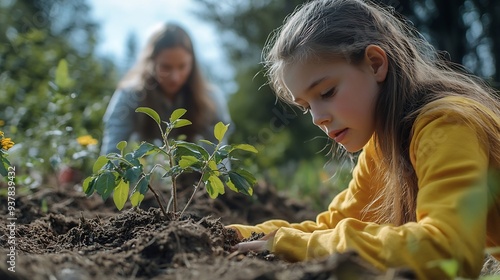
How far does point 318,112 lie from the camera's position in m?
2.10

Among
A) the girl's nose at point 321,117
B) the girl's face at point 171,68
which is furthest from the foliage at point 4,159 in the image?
the girl's face at point 171,68

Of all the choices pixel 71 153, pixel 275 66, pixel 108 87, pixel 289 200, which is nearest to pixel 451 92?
pixel 275 66

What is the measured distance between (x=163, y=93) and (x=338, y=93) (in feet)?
11.1

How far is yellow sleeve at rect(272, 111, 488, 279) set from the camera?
1.64 metres

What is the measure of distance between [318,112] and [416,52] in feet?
1.70

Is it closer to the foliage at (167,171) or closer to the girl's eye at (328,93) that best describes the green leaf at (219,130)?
the foliage at (167,171)

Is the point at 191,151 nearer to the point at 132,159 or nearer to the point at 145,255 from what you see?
the point at 132,159

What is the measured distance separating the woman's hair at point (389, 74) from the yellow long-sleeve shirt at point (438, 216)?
0.08 metres

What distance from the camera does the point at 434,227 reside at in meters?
1.66

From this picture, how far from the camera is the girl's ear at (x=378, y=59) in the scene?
2160 mm

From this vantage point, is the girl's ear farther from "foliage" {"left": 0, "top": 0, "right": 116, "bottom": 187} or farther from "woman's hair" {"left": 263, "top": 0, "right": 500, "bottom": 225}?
"foliage" {"left": 0, "top": 0, "right": 116, "bottom": 187}

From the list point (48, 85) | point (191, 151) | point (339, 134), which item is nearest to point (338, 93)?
point (339, 134)

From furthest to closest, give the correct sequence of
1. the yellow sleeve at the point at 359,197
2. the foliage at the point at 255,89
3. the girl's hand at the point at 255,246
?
the foliage at the point at 255,89, the yellow sleeve at the point at 359,197, the girl's hand at the point at 255,246

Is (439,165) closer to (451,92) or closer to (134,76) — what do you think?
(451,92)
